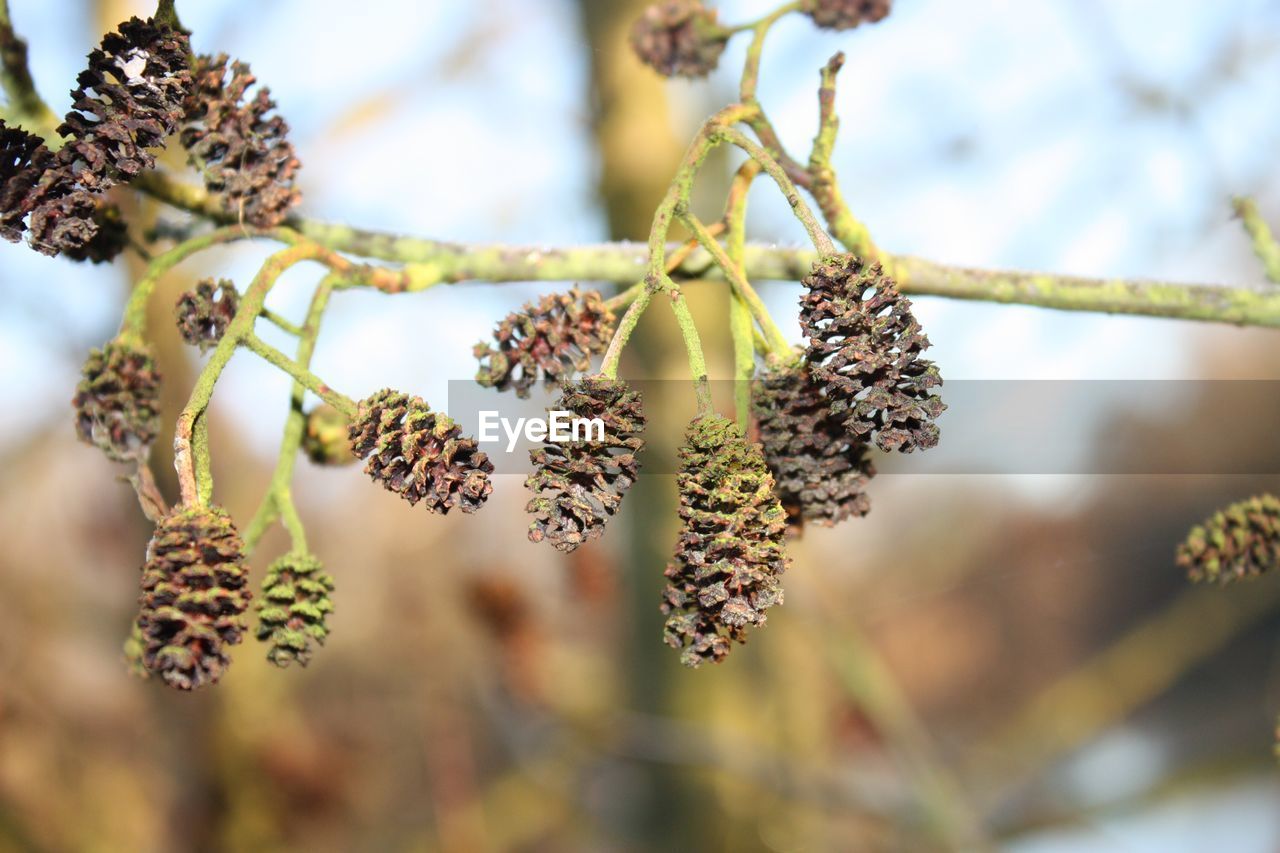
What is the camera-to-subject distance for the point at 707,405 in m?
0.97

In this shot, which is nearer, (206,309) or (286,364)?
(286,364)

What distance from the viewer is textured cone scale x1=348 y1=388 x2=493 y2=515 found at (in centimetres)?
99

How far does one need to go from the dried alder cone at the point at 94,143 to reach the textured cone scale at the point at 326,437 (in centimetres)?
48

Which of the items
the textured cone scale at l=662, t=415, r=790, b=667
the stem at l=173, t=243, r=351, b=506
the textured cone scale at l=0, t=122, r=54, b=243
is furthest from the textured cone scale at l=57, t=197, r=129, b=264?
the textured cone scale at l=662, t=415, r=790, b=667

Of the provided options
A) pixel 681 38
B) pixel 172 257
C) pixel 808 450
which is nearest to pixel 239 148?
pixel 172 257

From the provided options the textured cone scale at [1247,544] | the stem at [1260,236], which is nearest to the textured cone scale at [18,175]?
the textured cone scale at [1247,544]

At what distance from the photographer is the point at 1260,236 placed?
1.75 meters

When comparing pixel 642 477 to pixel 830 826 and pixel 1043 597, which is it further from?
pixel 1043 597

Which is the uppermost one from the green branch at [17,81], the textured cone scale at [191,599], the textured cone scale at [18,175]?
the green branch at [17,81]

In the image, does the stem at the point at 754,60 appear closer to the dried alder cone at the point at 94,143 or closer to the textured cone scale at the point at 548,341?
the textured cone scale at the point at 548,341

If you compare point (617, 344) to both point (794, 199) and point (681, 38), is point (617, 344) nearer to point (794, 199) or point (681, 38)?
point (794, 199)

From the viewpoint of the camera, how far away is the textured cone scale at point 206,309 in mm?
1340

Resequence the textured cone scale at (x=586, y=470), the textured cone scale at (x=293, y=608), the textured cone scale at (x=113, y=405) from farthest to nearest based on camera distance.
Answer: the textured cone scale at (x=113, y=405) → the textured cone scale at (x=293, y=608) → the textured cone scale at (x=586, y=470)

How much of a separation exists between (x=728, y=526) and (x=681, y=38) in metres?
1.56
